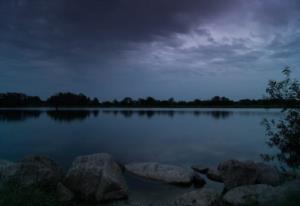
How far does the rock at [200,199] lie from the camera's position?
10.8m

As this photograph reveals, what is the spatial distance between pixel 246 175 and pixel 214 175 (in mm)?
2796

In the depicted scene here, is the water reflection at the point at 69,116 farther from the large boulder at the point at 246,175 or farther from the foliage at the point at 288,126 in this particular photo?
the foliage at the point at 288,126

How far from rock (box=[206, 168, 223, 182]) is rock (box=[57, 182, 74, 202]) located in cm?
764

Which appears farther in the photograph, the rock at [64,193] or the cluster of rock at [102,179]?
the rock at [64,193]

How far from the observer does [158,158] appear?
2338 centimetres

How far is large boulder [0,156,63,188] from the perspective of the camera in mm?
11672

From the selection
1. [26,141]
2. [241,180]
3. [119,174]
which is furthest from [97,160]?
[26,141]

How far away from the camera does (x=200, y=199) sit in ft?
36.0

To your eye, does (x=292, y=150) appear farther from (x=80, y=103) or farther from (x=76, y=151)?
(x=80, y=103)

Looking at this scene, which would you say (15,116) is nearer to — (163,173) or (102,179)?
(163,173)

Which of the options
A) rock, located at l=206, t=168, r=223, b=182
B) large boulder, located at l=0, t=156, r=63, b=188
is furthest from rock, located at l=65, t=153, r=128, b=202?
rock, located at l=206, t=168, r=223, b=182

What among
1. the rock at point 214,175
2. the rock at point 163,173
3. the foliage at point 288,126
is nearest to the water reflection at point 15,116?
the rock at point 163,173

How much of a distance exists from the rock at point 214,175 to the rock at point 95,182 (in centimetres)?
552

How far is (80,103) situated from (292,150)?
522 ft
